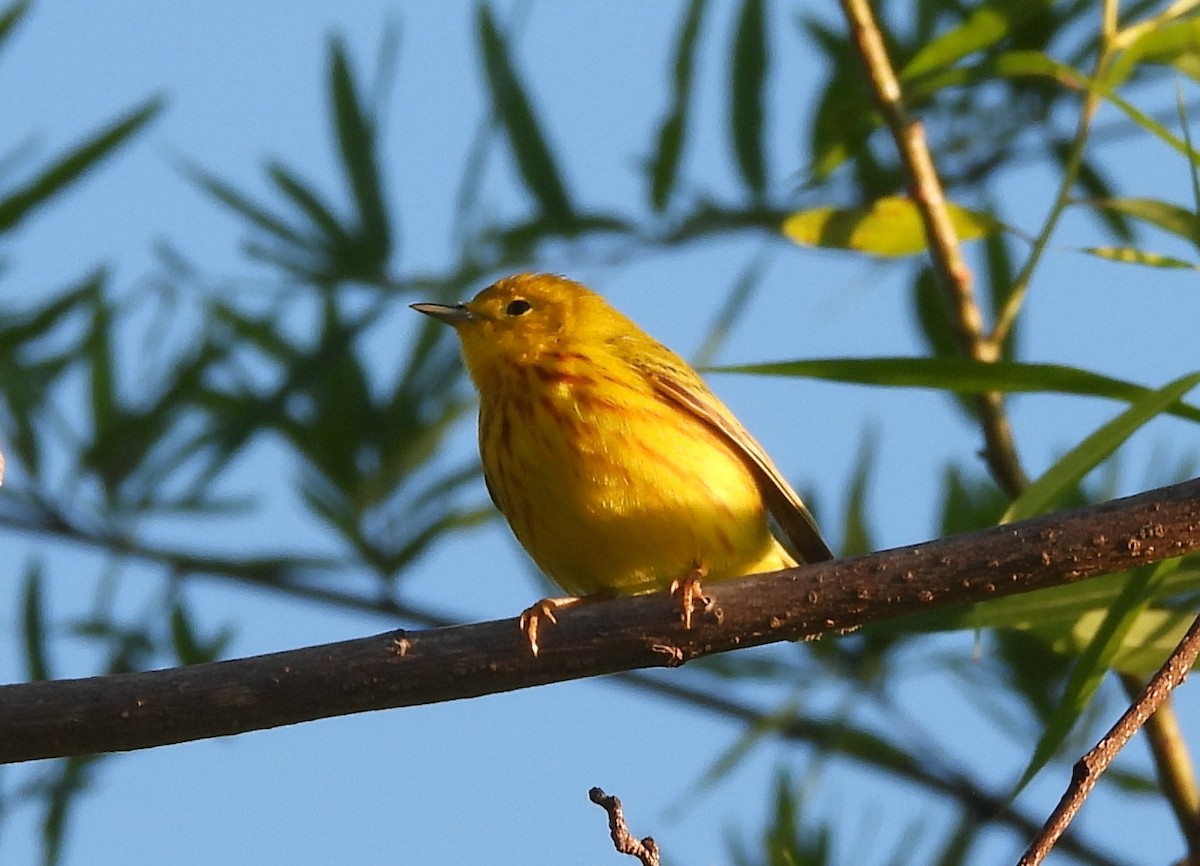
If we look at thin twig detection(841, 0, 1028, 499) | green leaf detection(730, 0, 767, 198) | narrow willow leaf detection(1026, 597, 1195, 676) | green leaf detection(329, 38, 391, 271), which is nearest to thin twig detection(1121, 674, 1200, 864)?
narrow willow leaf detection(1026, 597, 1195, 676)

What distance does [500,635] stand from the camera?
2.37m

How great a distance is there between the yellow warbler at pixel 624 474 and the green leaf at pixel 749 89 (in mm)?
391

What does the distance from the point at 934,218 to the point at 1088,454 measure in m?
0.49

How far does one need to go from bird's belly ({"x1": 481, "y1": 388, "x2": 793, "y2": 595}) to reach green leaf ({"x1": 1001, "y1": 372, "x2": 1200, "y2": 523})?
1028 millimetres

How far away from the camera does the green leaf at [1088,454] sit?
2344mm

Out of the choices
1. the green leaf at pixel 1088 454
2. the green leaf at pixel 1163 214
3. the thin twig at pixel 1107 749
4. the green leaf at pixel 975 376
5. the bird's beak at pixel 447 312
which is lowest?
the thin twig at pixel 1107 749

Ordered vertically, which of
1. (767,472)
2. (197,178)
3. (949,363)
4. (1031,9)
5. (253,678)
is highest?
(197,178)

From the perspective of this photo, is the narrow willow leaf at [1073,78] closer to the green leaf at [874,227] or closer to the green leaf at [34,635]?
the green leaf at [874,227]

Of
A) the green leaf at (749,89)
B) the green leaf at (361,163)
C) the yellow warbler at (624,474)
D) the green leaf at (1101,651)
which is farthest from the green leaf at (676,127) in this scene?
the green leaf at (1101,651)

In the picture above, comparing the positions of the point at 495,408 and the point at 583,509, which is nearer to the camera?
the point at 583,509

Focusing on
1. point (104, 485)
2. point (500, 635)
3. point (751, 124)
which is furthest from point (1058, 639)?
point (104, 485)

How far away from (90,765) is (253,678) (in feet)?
3.24

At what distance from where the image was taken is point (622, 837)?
6.31 ft

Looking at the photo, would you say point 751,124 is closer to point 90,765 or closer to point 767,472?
point 767,472
